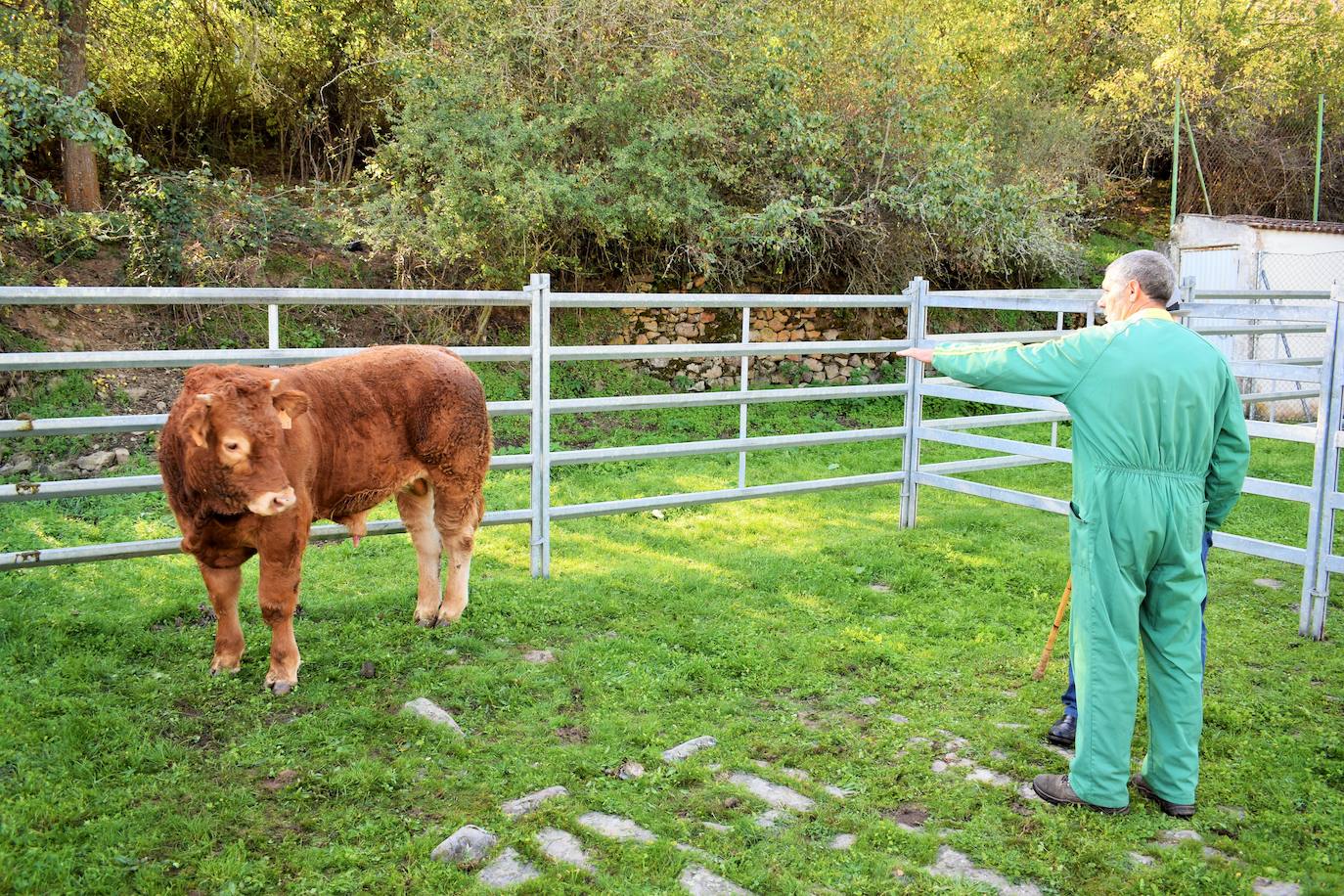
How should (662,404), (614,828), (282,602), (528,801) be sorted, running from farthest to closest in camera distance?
1. (662,404)
2. (282,602)
3. (528,801)
4. (614,828)

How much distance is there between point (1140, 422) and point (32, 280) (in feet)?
31.0

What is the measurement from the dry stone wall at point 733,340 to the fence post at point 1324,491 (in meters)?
6.74

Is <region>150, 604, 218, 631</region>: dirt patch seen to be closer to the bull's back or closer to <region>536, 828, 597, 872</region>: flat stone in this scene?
the bull's back

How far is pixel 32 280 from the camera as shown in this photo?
908 centimetres

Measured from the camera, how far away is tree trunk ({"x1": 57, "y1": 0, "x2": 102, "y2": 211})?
9.60 m

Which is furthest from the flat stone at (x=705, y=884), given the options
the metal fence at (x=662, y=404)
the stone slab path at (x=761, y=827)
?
the metal fence at (x=662, y=404)

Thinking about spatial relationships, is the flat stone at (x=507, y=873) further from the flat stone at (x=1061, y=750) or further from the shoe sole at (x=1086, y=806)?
the flat stone at (x=1061, y=750)

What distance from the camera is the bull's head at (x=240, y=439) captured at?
3.56 m

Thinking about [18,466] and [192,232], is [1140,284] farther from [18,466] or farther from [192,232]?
[192,232]

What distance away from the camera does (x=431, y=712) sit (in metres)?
3.84

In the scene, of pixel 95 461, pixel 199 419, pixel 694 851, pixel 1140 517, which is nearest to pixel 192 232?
pixel 95 461

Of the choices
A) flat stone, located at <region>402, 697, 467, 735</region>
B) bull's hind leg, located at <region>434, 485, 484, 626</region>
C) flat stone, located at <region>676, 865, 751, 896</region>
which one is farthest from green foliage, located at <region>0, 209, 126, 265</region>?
flat stone, located at <region>676, 865, 751, 896</region>

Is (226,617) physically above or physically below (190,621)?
above

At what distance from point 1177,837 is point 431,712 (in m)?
2.61
